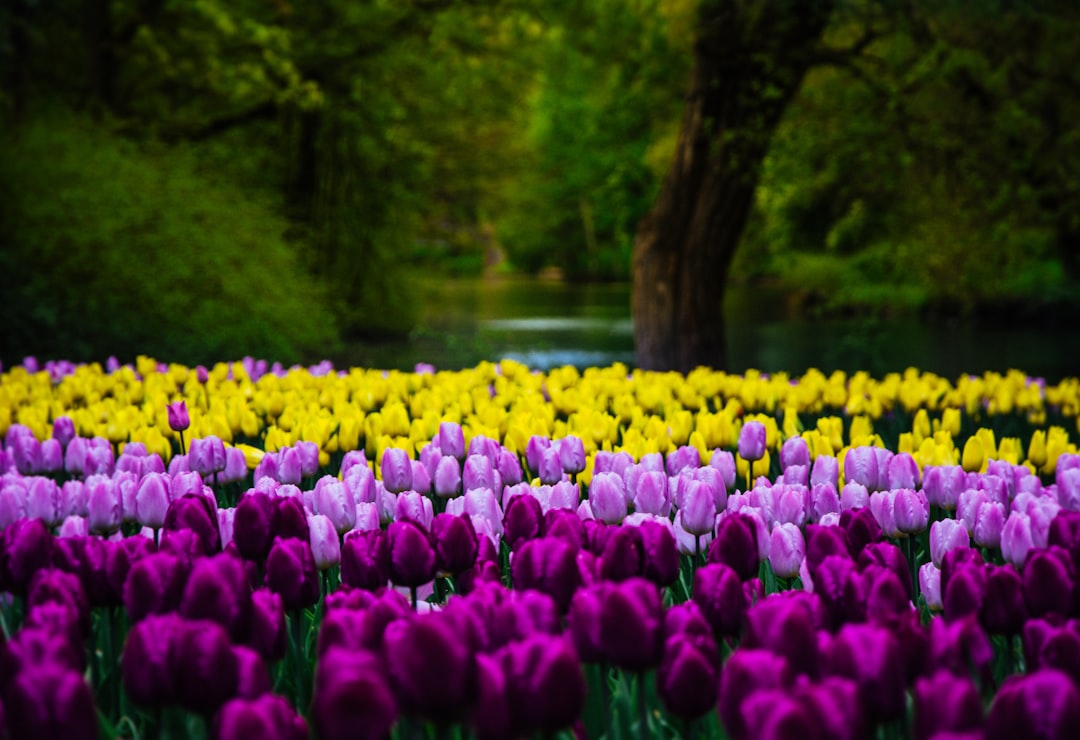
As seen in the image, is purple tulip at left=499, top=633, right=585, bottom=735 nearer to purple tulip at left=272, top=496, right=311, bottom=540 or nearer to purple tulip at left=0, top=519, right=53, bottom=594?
purple tulip at left=272, top=496, right=311, bottom=540

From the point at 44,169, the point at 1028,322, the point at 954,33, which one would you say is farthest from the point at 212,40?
the point at 1028,322

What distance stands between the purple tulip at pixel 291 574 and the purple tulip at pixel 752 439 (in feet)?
6.92

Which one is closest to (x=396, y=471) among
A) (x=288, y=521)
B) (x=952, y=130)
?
(x=288, y=521)

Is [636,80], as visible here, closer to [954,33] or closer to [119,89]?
[954,33]

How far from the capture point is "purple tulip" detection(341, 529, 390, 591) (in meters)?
2.33

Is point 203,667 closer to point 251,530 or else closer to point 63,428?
point 251,530

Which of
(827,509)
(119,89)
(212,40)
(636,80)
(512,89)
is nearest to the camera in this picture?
(827,509)

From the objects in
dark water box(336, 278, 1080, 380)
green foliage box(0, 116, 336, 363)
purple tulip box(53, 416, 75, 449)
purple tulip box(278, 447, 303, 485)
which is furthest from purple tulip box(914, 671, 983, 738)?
dark water box(336, 278, 1080, 380)

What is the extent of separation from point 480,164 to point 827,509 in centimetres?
1943

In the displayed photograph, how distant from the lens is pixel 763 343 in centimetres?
2492

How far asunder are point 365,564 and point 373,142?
1641 cm

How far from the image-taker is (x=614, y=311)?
37.2 meters

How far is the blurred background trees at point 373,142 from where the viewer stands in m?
11.8

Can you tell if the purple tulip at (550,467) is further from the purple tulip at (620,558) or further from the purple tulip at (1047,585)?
the purple tulip at (1047,585)
